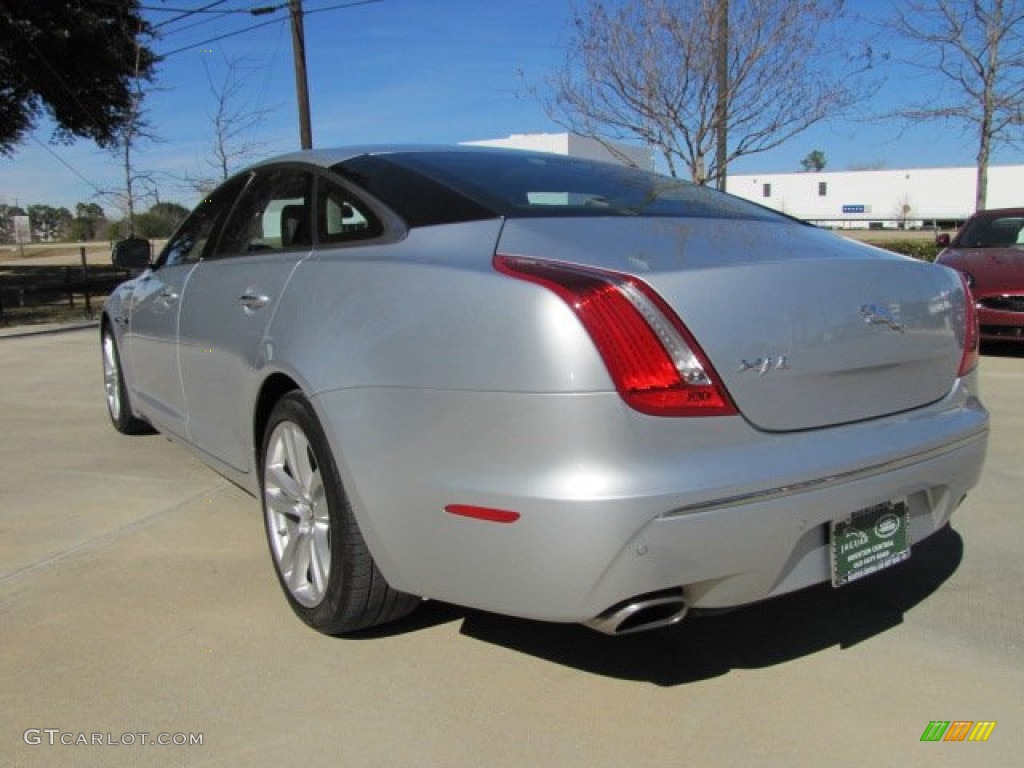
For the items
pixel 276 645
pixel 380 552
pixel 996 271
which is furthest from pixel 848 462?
pixel 996 271

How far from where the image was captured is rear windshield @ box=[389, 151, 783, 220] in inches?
113

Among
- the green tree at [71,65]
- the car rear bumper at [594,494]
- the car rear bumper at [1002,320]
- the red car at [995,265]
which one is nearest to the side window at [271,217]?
the car rear bumper at [594,494]

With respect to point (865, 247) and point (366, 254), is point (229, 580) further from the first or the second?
point (865, 247)

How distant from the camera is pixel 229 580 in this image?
3508mm

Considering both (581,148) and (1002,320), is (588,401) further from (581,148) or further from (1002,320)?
(581,148)

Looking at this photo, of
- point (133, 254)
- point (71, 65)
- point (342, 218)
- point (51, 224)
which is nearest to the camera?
point (342, 218)

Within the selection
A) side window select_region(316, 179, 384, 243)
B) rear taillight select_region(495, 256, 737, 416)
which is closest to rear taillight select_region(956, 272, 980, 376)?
rear taillight select_region(495, 256, 737, 416)

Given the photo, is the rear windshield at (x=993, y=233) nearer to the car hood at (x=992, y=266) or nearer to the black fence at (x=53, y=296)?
the car hood at (x=992, y=266)

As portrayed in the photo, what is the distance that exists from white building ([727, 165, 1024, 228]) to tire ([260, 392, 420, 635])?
75.2 m

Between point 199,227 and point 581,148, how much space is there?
22.5m

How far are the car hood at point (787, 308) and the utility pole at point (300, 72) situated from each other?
53.3 feet

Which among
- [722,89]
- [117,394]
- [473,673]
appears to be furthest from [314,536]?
[722,89]

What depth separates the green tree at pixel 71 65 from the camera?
19234 mm

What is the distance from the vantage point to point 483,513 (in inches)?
90.4
